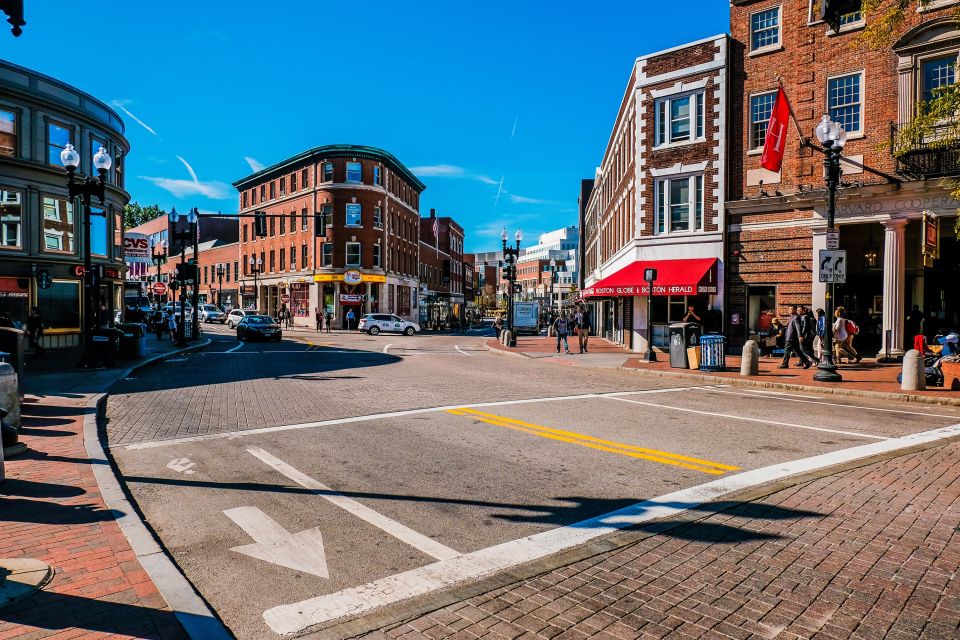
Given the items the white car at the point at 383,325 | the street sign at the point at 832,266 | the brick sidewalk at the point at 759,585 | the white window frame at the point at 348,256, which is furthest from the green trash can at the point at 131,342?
the white window frame at the point at 348,256

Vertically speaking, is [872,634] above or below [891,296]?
below

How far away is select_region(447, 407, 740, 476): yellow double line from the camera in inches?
268

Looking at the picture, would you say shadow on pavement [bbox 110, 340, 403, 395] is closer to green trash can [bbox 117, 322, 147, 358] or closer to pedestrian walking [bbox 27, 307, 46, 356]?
green trash can [bbox 117, 322, 147, 358]

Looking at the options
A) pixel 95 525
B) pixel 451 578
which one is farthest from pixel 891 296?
pixel 95 525

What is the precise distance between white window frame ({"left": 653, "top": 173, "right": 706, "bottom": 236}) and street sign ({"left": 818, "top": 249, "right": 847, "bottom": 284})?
8.55 metres

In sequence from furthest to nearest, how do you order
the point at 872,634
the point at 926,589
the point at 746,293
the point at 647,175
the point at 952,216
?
the point at 647,175 → the point at 746,293 → the point at 952,216 → the point at 926,589 → the point at 872,634

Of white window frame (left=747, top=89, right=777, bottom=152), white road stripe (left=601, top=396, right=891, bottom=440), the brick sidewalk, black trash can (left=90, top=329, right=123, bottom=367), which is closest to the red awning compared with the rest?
white window frame (left=747, top=89, right=777, bottom=152)

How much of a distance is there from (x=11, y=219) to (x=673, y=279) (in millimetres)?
26447

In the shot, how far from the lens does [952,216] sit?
1872 centimetres

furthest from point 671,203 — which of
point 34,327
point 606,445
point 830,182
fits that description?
point 34,327

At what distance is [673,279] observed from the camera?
22797 mm

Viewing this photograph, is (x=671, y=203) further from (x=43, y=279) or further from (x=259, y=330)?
(x=43, y=279)

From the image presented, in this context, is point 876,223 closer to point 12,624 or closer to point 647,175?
point 647,175

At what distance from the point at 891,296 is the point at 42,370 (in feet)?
84.5
